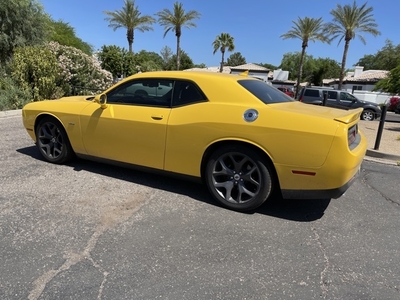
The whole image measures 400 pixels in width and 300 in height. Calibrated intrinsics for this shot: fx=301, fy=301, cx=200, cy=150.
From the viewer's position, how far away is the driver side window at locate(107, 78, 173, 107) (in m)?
3.83

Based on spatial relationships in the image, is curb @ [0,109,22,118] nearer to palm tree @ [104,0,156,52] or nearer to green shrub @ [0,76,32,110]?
green shrub @ [0,76,32,110]

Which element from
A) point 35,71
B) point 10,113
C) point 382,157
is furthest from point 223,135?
point 35,71

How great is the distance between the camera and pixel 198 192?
4043 mm

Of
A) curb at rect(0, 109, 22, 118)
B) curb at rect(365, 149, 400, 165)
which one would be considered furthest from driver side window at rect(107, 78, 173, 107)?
curb at rect(0, 109, 22, 118)

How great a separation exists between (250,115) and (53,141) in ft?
10.5

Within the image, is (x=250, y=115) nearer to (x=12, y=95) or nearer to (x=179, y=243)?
(x=179, y=243)

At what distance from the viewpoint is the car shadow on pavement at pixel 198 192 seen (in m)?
3.55

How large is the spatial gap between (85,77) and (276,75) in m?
50.5

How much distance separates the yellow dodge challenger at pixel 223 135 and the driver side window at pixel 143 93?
13mm

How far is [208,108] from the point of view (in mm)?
3475

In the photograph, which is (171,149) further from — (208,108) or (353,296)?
(353,296)

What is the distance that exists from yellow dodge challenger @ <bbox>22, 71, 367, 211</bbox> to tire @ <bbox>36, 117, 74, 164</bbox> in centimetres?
14

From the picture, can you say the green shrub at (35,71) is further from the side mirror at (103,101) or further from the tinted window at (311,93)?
the tinted window at (311,93)

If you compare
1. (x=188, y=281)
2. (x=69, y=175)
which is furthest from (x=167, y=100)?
(x=188, y=281)
